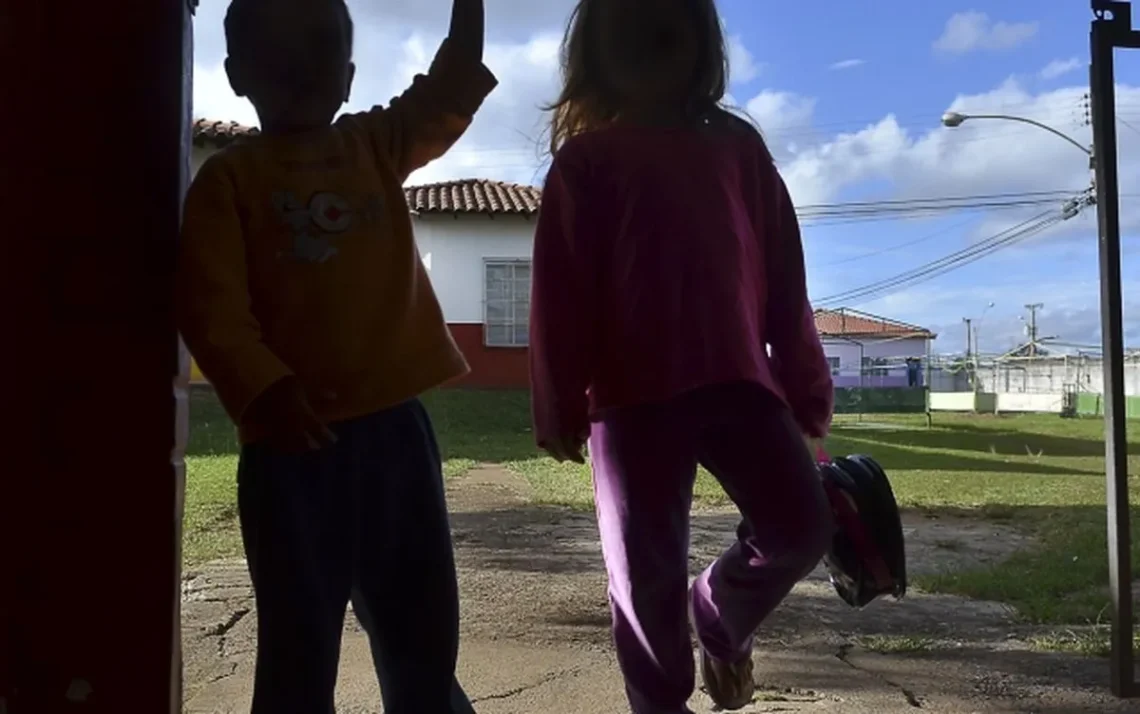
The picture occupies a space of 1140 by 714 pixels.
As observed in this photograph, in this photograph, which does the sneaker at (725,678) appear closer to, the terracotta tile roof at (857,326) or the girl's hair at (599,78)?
the girl's hair at (599,78)

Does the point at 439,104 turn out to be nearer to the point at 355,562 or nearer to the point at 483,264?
the point at 355,562

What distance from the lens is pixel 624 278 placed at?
1.37m

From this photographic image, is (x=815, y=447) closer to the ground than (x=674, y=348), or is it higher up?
closer to the ground

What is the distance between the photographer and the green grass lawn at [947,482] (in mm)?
2666

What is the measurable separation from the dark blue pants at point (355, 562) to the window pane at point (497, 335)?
2.90ft

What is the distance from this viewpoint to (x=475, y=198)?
2.22 meters

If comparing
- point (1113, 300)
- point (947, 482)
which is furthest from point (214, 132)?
point (947, 482)

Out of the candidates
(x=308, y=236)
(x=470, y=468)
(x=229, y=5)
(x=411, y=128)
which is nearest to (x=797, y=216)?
(x=411, y=128)

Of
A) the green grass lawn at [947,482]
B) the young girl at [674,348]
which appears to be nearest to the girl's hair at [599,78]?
the young girl at [674,348]

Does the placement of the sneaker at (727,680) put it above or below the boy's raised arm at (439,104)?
below

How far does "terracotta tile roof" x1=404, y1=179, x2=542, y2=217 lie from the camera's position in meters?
2.09

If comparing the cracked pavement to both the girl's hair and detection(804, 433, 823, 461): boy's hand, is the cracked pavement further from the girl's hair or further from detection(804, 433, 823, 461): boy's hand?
the girl's hair

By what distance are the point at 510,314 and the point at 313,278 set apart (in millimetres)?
888

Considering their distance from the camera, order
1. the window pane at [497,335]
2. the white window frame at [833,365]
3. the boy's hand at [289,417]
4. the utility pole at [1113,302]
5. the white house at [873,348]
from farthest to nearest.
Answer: the white house at [873,348], the window pane at [497,335], the utility pole at [1113,302], the white window frame at [833,365], the boy's hand at [289,417]
